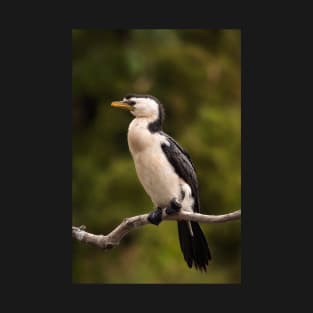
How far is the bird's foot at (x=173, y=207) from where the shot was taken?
5.64m

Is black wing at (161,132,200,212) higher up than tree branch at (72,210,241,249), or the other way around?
black wing at (161,132,200,212)

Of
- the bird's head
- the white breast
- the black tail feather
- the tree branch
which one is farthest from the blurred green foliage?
the bird's head

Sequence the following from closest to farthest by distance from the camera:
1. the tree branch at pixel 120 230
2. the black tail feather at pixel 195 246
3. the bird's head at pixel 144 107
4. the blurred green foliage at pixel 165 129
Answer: the tree branch at pixel 120 230 < the bird's head at pixel 144 107 < the black tail feather at pixel 195 246 < the blurred green foliage at pixel 165 129

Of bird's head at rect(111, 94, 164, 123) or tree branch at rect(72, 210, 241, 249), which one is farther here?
bird's head at rect(111, 94, 164, 123)

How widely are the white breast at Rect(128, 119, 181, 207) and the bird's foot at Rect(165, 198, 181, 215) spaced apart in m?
0.04

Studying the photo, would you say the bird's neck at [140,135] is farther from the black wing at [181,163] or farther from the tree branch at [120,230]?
the tree branch at [120,230]

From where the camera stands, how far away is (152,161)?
5.57 meters

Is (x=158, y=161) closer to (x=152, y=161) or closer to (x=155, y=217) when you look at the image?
(x=152, y=161)

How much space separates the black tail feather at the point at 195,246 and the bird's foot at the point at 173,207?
27cm

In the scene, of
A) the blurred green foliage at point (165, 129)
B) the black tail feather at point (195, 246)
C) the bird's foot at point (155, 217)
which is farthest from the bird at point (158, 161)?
the blurred green foliage at point (165, 129)

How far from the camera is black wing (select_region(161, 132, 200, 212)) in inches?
220

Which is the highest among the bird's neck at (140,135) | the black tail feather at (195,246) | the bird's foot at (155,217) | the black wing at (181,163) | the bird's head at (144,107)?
the bird's head at (144,107)

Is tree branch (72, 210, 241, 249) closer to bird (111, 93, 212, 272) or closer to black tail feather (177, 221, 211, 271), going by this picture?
bird (111, 93, 212, 272)

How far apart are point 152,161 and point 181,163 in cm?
22
